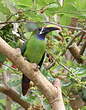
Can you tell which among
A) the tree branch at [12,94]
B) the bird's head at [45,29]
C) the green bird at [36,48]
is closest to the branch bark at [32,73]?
the bird's head at [45,29]

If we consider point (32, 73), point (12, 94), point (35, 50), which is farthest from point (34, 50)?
point (32, 73)

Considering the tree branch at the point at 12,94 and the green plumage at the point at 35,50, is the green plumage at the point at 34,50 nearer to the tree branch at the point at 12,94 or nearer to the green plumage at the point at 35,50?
the green plumage at the point at 35,50

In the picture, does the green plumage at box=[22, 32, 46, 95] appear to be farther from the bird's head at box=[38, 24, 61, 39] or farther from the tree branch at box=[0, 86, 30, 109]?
the tree branch at box=[0, 86, 30, 109]

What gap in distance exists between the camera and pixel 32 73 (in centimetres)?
73

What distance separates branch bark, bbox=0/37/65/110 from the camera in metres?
0.69

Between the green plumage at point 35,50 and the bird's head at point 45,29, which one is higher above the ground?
the bird's head at point 45,29

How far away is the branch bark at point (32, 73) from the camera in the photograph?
687 millimetres

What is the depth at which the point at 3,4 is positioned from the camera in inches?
33.3

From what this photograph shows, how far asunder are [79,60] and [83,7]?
3.01 feet

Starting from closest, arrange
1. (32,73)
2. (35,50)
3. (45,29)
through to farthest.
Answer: (32,73) → (45,29) → (35,50)

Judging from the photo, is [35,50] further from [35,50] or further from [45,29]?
[45,29]

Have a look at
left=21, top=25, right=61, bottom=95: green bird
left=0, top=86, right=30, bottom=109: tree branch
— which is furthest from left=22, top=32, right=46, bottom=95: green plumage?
left=0, top=86, right=30, bottom=109: tree branch

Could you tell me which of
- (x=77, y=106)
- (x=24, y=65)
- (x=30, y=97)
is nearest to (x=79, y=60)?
(x=77, y=106)

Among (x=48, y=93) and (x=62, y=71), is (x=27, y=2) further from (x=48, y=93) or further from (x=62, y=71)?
(x=62, y=71)
